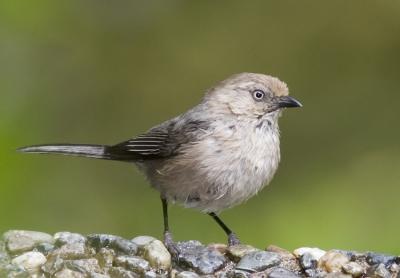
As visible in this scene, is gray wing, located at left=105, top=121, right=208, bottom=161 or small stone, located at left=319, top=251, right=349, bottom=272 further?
gray wing, located at left=105, top=121, right=208, bottom=161

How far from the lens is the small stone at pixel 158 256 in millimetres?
4551

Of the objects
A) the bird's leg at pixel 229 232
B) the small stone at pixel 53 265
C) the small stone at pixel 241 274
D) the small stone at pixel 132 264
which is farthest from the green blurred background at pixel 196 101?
the small stone at pixel 241 274

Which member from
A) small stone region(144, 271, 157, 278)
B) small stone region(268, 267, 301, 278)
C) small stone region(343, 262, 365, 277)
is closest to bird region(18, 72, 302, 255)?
small stone region(144, 271, 157, 278)

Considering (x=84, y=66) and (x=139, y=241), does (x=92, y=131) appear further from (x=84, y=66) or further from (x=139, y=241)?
(x=139, y=241)

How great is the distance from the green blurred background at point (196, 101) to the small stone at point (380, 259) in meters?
0.66

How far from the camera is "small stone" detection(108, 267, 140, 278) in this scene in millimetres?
4387

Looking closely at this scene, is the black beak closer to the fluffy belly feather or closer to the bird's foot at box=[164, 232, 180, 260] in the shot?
the fluffy belly feather

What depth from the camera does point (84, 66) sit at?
6.91 meters

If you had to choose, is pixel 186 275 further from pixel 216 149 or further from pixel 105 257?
pixel 216 149

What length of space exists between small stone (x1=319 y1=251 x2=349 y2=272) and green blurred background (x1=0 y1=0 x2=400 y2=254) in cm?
72

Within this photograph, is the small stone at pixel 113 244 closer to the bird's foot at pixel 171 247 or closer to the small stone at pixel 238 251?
the bird's foot at pixel 171 247

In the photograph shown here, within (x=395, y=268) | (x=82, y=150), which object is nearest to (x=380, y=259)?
A: (x=395, y=268)

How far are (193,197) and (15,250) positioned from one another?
1.05 m

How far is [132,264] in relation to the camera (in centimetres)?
446
